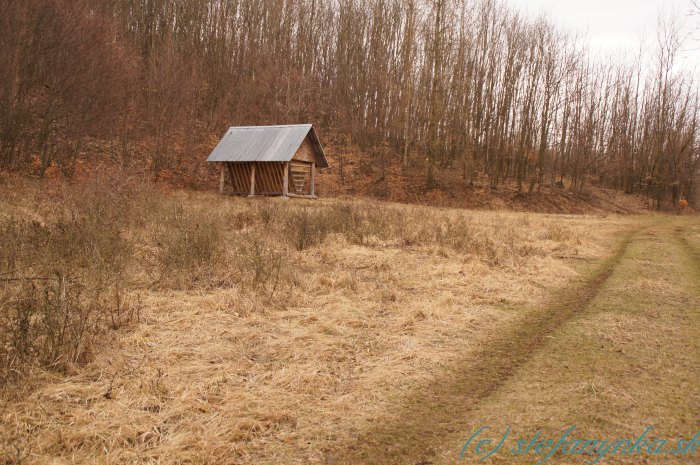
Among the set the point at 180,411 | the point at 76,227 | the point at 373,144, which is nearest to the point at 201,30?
the point at 373,144

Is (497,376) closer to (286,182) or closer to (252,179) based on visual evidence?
(286,182)

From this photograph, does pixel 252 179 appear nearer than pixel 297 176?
Yes

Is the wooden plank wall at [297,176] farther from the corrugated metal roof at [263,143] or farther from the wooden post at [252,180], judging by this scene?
the wooden post at [252,180]

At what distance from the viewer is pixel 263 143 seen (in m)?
25.8

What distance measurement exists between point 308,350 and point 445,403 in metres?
1.58

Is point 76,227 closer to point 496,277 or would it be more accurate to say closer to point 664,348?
point 496,277

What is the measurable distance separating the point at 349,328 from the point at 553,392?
240 cm

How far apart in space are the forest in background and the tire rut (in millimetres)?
22969

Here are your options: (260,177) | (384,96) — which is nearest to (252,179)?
(260,177)

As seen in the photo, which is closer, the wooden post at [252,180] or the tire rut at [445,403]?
the tire rut at [445,403]

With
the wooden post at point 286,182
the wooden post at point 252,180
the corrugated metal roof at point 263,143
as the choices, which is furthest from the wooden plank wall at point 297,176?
the wooden post at point 252,180

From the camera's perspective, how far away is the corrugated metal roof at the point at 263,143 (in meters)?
24.8

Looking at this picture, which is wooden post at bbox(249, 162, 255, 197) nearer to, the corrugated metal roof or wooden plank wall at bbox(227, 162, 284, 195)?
wooden plank wall at bbox(227, 162, 284, 195)

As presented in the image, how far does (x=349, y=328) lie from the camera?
6.02 m
